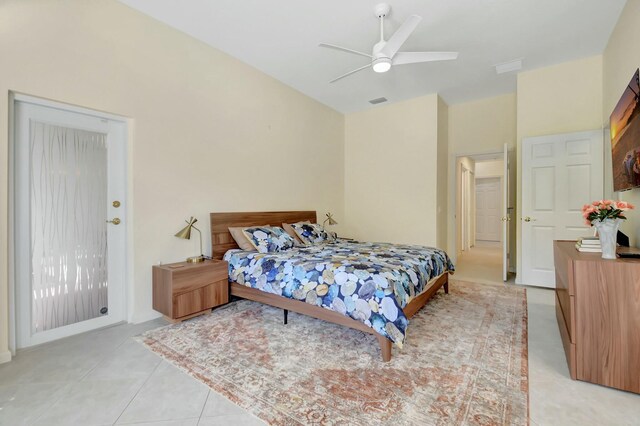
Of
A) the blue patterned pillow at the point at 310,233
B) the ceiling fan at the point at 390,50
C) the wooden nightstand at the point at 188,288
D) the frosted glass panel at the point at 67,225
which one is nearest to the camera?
the frosted glass panel at the point at 67,225

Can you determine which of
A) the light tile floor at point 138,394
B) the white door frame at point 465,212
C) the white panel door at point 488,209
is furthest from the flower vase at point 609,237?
the white panel door at point 488,209

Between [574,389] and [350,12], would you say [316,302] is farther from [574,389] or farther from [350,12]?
[350,12]

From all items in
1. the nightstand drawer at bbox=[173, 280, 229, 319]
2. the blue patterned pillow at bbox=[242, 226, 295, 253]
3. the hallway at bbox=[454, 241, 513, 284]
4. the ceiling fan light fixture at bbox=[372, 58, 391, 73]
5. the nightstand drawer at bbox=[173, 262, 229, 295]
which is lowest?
the hallway at bbox=[454, 241, 513, 284]

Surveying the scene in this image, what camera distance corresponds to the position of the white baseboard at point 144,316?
2.76 metres

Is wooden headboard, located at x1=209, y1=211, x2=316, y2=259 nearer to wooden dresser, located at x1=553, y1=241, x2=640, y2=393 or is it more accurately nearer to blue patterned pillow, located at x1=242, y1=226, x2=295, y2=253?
blue patterned pillow, located at x1=242, y1=226, x2=295, y2=253

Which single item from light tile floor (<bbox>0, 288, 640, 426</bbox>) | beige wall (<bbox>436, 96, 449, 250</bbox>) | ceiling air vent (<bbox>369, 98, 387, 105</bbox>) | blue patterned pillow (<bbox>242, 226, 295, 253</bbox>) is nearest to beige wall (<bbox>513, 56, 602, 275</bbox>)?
beige wall (<bbox>436, 96, 449, 250</bbox>)

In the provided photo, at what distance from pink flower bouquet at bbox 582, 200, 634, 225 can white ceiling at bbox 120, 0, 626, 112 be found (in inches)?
82.2

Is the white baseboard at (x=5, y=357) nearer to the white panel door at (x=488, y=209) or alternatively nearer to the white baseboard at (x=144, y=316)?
the white baseboard at (x=144, y=316)

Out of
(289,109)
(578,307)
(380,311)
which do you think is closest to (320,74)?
(289,109)

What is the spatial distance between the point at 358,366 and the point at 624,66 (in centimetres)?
381

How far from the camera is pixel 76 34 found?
2402mm

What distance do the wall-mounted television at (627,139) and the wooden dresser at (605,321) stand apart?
0.90 meters

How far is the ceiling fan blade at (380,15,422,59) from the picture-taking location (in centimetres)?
235

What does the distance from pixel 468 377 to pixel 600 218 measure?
1377 mm
